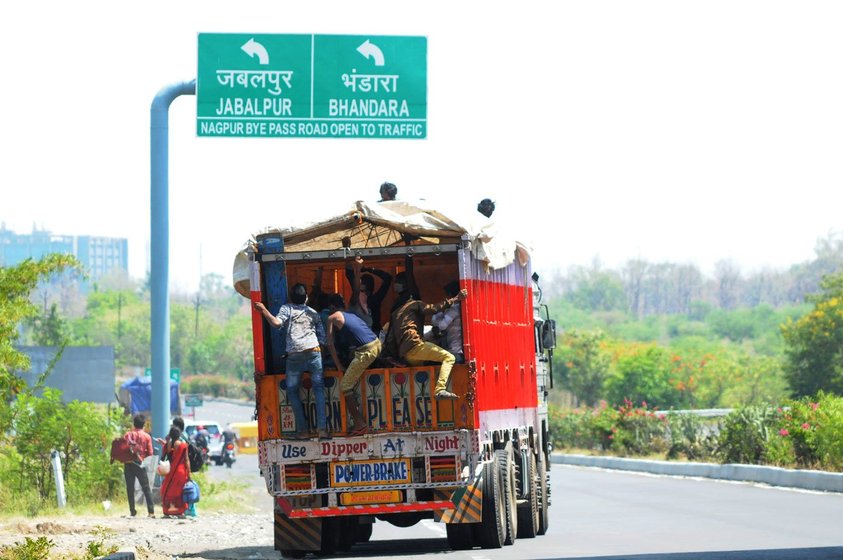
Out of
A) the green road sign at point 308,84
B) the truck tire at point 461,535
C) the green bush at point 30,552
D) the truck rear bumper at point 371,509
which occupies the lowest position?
the truck tire at point 461,535

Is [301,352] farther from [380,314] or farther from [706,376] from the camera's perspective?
[706,376]

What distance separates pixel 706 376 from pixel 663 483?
42945mm

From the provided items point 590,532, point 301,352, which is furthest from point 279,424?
point 590,532

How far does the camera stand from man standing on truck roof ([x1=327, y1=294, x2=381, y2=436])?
1614cm

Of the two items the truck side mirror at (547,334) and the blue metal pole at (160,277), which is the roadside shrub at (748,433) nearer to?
the truck side mirror at (547,334)

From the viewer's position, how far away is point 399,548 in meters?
18.4

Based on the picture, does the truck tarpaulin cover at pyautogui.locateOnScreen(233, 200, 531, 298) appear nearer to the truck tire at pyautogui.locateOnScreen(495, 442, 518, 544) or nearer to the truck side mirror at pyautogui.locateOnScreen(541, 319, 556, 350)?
the truck tire at pyautogui.locateOnScreen(495, 442, 518, 544)

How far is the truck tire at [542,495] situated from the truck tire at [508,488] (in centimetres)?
217

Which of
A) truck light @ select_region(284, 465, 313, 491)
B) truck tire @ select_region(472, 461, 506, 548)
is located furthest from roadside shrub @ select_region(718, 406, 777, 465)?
truck light @ select_region(284, 465, 313, 491)

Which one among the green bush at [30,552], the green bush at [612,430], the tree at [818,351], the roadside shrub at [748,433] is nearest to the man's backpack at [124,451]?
the green bush at [30,552]

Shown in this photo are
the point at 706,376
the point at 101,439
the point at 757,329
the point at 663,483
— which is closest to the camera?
Answer: the point at 101,439

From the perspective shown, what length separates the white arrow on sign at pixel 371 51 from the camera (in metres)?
21.5

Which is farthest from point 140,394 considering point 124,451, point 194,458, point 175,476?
point 175,476

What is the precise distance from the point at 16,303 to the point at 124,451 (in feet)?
11.9
